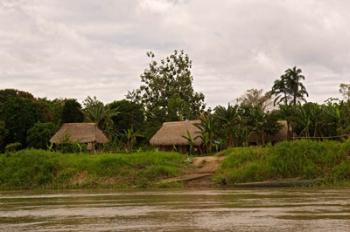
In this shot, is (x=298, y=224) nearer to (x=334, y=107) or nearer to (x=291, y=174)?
(x=291, y=174)

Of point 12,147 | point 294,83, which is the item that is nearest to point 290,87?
point 294,83

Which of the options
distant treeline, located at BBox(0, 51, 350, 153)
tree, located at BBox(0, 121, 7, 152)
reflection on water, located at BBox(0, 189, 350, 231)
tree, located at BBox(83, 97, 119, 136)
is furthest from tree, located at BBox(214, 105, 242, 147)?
reflection on water, located at BBox(0, 189, 350, 231)

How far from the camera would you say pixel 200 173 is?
135 feet

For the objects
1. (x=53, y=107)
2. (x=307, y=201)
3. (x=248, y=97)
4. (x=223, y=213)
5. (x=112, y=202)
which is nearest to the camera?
(x=223, y=213)

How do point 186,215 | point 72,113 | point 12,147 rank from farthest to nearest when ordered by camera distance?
1. point 72,113
2. point 12,147
3. point 186,215

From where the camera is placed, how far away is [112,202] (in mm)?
26203

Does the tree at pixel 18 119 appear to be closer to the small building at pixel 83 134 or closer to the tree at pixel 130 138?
the small building at pixel 83 134

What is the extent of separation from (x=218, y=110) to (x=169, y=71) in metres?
24.1

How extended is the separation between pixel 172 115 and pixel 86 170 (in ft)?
99.9

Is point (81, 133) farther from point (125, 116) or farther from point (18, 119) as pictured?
point (125, 116)

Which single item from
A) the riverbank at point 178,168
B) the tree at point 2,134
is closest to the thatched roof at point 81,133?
the tree at point 2,134

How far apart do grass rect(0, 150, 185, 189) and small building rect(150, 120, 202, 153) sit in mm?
12353

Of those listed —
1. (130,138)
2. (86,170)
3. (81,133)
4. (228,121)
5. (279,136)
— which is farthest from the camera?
(130,138)

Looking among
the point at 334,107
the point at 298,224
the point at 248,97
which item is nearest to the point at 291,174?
the point at 334,107
